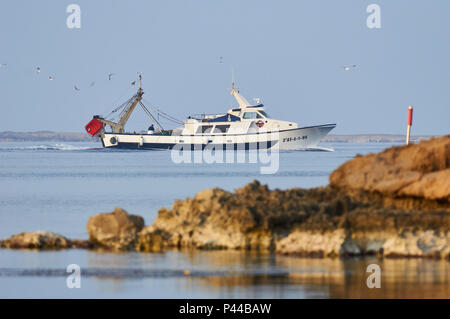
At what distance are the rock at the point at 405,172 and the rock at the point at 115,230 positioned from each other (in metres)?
4.99

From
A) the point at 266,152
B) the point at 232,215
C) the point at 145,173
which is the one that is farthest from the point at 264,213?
the point at 266,152

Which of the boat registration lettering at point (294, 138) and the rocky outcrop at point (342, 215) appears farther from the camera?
the boat registration lettering at point (294, 138)

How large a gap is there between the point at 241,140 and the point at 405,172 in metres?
58.9

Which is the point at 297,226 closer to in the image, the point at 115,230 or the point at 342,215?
the point at 342,215

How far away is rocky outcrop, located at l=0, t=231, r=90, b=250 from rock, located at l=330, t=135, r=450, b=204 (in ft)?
20.3

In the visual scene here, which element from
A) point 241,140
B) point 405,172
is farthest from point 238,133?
point 405,172

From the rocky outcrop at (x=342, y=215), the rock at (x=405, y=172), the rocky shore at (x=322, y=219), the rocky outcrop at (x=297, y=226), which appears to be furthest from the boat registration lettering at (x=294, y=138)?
the rocky outcrop at (x=297, y=226)

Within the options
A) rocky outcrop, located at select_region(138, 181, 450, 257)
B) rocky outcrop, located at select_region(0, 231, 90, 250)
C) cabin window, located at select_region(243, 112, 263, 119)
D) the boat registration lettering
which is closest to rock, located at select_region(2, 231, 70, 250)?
rocky outcrop, located at select_region(0, 231, 90, 250)

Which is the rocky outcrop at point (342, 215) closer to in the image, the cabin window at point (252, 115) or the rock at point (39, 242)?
the rock at point (39, 242)

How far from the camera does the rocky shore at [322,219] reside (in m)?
19.3

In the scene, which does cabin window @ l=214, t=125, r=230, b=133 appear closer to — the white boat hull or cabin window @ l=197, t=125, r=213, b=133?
the white boat hull
